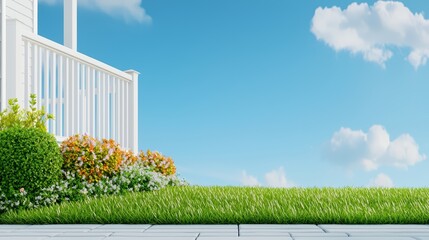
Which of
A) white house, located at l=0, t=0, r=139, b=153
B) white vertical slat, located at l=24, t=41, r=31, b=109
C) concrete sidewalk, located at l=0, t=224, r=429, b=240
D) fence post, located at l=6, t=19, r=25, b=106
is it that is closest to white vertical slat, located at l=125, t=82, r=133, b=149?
white house, located at l=0, t=0, r=139, b=153

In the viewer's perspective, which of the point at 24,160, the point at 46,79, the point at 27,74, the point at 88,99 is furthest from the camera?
the point at 88,99

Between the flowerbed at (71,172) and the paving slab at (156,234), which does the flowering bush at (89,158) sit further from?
the paving slab at (156,234)

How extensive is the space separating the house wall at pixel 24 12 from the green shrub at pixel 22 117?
2899mm

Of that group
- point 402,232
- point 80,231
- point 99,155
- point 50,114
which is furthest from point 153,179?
point 402,232

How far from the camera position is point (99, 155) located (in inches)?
272

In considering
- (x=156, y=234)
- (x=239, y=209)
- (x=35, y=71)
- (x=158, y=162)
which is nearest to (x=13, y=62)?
(x=35, y=71)

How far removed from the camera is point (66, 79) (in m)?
7.91

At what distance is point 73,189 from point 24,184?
60 cm

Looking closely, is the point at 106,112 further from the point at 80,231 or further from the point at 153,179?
the point at 80,231

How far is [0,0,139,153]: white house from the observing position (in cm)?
692

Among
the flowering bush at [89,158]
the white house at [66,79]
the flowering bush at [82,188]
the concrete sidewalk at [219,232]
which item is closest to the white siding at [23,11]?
the white house at [66,79]

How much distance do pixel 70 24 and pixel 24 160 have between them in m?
4.33

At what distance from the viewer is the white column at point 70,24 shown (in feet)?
32.1

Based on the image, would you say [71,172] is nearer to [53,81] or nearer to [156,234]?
[53,81]
